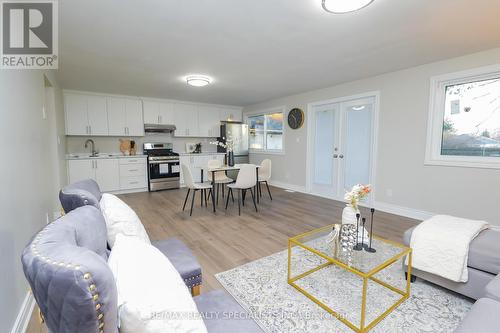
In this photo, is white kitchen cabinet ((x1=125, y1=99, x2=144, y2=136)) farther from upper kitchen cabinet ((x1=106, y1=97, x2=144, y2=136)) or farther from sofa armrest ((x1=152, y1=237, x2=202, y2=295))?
sofa armrest ((x1=152, y1=237, x2=202, y2=295))

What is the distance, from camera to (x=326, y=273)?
214cm

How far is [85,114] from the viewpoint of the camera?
520cm

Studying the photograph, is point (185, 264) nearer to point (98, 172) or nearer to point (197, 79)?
point (197, 79)

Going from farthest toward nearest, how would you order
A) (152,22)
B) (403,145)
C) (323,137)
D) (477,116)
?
(323,137), (403,145), (477,116), (152,22)

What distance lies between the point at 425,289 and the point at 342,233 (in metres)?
0.83

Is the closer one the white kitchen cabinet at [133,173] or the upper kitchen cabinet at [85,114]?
the upper kitchen cabinet at [85,114]

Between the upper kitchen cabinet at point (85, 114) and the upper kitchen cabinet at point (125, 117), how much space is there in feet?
0.39

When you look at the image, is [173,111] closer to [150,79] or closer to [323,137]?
[150,79]

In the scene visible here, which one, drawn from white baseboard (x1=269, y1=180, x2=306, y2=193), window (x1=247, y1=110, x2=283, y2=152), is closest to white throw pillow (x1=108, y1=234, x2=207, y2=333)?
white baseboard (x1=269, y1=180, x2=306, y2=193)

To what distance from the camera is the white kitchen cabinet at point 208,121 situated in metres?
6.70

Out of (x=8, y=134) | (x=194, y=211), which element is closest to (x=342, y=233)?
(x=8, y=134)

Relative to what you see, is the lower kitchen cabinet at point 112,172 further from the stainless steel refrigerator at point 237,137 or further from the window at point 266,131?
the window at point 266,131

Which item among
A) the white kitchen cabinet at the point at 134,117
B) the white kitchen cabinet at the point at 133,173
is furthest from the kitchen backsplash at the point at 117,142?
the white kitchen cabinet at the point at 133,173

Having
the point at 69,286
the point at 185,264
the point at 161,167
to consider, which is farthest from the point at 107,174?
the point at 69,286
